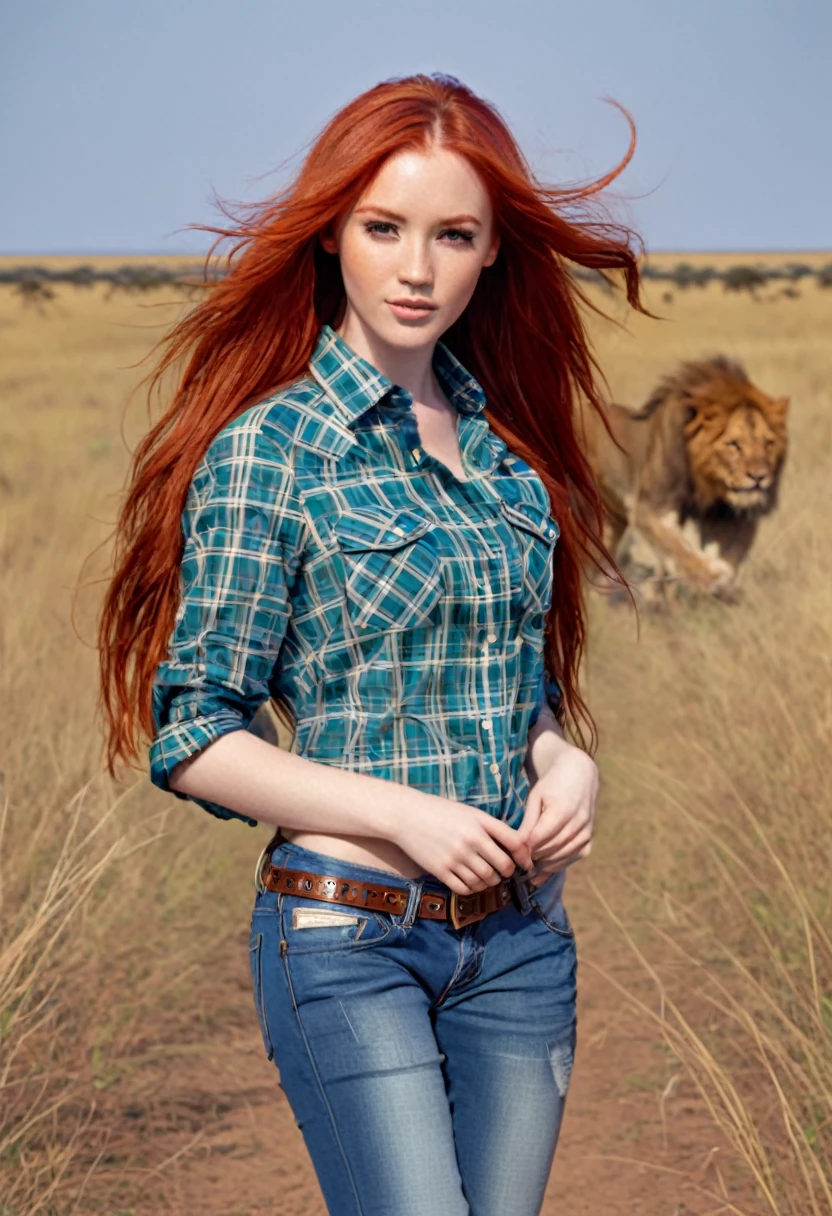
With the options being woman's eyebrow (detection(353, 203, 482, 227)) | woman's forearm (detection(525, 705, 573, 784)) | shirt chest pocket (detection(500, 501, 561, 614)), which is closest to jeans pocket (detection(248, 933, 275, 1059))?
woman's forearm (detection(525, 705, 573, 784))

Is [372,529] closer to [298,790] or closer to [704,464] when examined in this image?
[298,790]

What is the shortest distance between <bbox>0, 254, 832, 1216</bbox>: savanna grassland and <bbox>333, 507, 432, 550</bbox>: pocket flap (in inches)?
26.3

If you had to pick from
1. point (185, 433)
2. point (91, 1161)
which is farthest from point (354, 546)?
point (91, 1161)

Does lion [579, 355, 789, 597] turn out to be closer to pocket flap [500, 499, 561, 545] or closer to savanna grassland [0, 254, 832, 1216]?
savanna grassland [0, 254, 832, 1216]

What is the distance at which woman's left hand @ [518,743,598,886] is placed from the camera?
1955 millimetres

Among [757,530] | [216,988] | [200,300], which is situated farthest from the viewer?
[757,530]

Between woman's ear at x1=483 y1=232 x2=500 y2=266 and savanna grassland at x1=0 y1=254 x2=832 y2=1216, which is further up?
woman's ear at x1=483 y1=232 x2=500 y2=266

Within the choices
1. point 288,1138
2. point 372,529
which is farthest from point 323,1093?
point 288,1138

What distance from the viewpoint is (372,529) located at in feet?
6.23

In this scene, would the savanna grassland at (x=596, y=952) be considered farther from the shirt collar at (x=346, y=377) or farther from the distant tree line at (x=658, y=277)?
the distant tree line at (x=658, y=277)

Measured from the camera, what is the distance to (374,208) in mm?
2000

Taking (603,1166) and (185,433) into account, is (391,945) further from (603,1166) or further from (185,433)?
(603,1166)

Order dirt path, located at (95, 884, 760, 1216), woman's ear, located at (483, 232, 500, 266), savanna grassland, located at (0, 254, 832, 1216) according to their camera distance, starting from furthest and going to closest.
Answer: dirt path, located at (95, 884, 760, 1216)
savanna grassland, located at (0, 254, 832, 1216)
woman's ear, located at (483, 232, 500, 266)

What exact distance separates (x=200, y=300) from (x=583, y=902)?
3.54m
